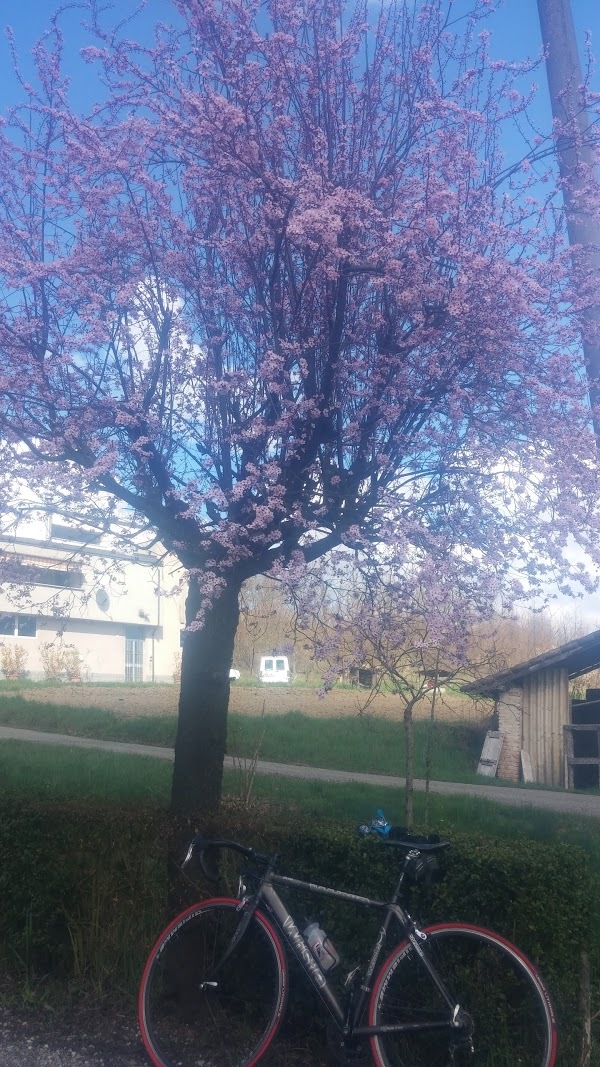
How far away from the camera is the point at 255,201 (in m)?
5.52

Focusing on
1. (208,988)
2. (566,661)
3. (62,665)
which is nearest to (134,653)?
(62,665)

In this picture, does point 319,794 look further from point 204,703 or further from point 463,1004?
point 463,1004

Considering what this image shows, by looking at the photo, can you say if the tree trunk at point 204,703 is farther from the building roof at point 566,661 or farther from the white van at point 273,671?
the white van at point 273,671

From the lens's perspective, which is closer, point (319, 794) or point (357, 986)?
point (357, 986)

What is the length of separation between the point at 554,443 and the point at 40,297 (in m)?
3.08

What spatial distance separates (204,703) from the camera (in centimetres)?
541

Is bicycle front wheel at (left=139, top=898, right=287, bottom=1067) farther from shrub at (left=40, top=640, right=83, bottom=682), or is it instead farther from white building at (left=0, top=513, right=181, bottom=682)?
shrub at (left=40, top=640, right=83, bottom=682)

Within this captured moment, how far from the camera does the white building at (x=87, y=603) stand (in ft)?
21.4

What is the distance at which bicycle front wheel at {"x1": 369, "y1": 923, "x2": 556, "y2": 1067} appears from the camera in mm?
3598

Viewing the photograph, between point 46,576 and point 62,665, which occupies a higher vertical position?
point 46,576


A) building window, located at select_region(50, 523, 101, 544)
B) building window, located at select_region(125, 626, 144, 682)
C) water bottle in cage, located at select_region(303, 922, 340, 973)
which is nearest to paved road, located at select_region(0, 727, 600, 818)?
building window, located at select_region(50, 523, 101, 544)

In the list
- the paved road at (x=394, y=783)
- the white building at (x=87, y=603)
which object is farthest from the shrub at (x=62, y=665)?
the paved road at (x=394, y=783)

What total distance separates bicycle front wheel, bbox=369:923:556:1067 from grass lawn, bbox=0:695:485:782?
14677 millimetres

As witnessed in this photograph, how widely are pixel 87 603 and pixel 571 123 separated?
14.5 feet
